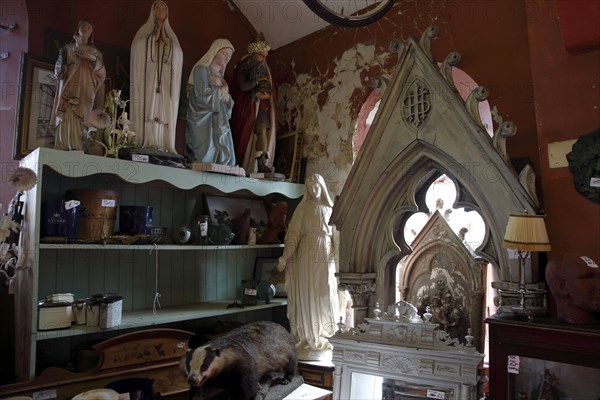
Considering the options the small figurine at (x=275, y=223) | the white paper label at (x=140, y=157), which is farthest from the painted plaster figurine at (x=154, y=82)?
the small figurine at (x=275, y=223)

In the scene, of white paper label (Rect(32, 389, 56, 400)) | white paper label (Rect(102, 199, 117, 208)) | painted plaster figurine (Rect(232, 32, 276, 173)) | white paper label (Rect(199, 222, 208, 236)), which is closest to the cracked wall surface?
painted plaster figurine (Rect(232, 32, 276, 173))

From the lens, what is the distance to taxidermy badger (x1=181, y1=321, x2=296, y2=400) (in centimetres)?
265

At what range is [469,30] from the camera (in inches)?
136

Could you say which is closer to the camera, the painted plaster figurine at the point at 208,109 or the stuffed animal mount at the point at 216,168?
the stuffed animal mount at the point at 216,168

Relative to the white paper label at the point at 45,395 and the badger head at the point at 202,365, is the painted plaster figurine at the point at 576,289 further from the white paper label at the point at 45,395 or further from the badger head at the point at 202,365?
the white paper label at the point at 45,395

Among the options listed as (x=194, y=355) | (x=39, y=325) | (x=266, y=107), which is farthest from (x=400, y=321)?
(x=266, y=107)

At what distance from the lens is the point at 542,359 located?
2.19m

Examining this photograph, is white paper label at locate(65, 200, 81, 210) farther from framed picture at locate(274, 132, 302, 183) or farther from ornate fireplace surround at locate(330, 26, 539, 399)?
framed picture at locate(274, 132, 302, 183)

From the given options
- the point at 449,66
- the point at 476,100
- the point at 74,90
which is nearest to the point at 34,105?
the point at 74,90

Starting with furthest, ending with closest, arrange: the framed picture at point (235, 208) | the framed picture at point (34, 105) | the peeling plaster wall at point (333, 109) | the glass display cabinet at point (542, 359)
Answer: the peeling plaster wall at point (333, 109) < the framed picture at point (235, 208) < the framed picture at point (34, 105) < the glass display cabinet at point (542, 359)

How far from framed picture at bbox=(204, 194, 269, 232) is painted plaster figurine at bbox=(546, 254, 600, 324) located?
2512 mm

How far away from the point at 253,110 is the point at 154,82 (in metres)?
0.97

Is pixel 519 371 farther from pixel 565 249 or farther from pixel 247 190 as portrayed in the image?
pixel 247 190

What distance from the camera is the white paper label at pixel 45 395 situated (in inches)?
100
